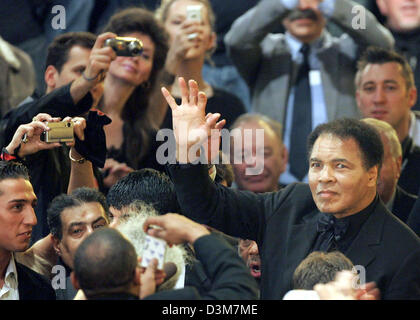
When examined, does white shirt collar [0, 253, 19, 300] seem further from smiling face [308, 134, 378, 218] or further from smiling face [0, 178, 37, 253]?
smiling face [308, 134, 378, 218]

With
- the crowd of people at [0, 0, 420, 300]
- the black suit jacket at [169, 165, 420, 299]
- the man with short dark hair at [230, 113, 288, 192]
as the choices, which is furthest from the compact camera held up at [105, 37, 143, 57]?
the man with short dark hair at [230, 113, 288, 192]

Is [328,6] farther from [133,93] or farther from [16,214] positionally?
[16,214]

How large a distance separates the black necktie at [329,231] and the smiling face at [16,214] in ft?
3.85

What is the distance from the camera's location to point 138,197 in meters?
3.55

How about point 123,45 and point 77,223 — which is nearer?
point 77,223

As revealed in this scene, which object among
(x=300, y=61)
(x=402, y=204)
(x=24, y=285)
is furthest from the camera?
(x=300, y=61)

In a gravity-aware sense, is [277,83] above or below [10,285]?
above

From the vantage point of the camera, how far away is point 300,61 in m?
5.31

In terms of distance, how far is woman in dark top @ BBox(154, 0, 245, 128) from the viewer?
515 cm

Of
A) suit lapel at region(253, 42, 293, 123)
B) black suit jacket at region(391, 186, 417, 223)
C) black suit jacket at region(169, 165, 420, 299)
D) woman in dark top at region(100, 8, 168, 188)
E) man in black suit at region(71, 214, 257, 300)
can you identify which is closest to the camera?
man in black suit at region(71, 214, 257, 300)

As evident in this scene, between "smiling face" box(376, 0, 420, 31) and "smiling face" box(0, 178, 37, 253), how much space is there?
2831mm

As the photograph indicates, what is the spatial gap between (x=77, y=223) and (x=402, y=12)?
2761mm

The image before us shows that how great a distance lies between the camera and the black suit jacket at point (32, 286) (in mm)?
3473

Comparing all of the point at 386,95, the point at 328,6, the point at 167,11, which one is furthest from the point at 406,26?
the point at 167,11
